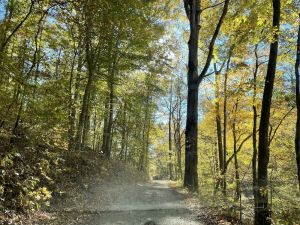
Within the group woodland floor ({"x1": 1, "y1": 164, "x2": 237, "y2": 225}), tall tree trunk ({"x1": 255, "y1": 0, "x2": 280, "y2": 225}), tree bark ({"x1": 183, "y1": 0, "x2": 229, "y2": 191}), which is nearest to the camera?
woodland floor ({"x1": 1, "y1": 164, "x2": 237, "y2": 225})

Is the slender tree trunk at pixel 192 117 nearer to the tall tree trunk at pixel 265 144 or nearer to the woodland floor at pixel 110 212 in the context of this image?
the woodland floor at pixel 110 212

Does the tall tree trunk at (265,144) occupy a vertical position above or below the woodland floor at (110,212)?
above

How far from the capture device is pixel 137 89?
23.3 m

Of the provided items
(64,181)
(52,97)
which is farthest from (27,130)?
(64,181)

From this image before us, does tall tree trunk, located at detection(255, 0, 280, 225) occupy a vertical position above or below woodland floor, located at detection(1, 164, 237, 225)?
above

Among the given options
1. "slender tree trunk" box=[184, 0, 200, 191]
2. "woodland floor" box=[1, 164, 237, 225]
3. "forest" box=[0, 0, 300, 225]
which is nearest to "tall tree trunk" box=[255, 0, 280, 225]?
"forest" box=[0, 0, 300, 225]

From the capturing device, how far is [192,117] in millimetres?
14211

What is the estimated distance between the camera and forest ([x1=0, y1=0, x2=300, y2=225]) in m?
7.65

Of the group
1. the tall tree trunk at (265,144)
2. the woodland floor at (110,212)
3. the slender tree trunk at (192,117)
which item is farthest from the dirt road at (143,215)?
the slender tree trunk at (192,117)

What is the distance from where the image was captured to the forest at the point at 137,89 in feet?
25.1

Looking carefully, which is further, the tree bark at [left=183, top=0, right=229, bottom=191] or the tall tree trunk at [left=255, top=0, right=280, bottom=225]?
the tree bark at [left=183, top=0, right=229, bottom=191]

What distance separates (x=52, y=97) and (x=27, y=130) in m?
1.37

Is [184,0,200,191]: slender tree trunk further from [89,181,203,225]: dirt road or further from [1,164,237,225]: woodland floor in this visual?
[89,181,203,225]: dirt road

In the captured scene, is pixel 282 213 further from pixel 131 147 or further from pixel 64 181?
pixel 131 147
